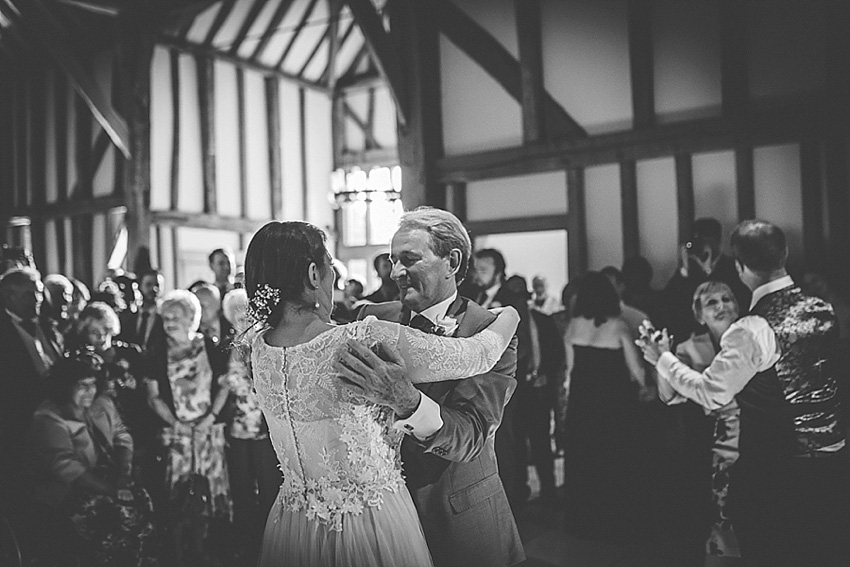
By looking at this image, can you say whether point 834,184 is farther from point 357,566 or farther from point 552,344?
point 357,566

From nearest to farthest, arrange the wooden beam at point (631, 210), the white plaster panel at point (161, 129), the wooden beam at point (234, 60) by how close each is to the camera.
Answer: the wooden beam at point (631, 210)
the white plaster panel at point (161, 129)
the wooden beam at point (234, 60)

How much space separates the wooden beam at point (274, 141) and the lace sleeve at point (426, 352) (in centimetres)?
1291

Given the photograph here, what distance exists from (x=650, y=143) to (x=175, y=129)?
28.1 feet

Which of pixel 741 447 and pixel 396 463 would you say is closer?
pixel 396 463

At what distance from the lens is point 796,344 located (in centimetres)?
296

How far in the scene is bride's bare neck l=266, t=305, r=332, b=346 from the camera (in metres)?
1.90

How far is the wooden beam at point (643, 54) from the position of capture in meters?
6.52

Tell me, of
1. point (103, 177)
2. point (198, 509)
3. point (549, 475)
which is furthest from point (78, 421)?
point (103, 177)

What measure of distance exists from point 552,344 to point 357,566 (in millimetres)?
3683

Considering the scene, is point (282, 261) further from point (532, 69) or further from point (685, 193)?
point (532, 69)

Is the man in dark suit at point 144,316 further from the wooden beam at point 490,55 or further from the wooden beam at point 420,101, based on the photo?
the wooden beam at point 490,55

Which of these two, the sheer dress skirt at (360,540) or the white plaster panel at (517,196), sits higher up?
the white plaster panel at (517,196)

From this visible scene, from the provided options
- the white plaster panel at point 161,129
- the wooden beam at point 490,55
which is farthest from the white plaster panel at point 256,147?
the wooden beam at point 490,55

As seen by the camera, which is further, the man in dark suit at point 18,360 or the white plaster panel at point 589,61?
the white plaster panel at point 589,61
